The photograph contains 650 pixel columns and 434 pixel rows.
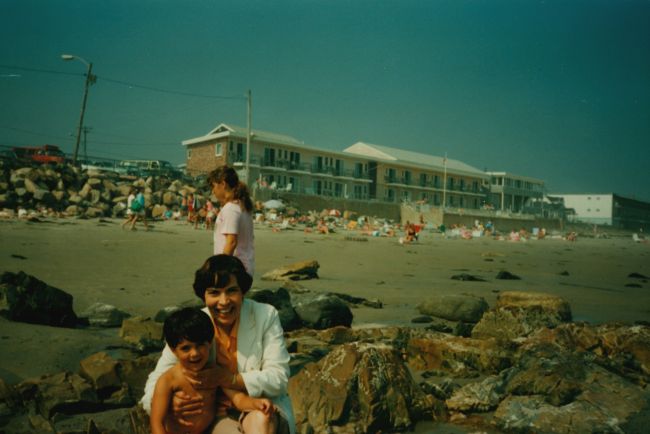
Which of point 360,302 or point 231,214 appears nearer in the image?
point 231,214

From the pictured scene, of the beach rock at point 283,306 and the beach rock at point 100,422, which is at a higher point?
the beach rock at point 283,306

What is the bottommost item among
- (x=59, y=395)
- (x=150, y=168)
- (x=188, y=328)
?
(x=59, y=395)

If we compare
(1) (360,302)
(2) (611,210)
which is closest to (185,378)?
(1) (360,302)

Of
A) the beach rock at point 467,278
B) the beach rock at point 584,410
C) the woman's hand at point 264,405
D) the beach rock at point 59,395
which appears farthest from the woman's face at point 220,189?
the beach rock at point 467,278

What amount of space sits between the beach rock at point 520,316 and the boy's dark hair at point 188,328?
4533 millimetres

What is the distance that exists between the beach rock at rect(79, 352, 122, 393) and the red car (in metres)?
32.3

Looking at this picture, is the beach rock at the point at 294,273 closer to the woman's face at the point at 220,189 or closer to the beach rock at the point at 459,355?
the beach rock at the point at 459,355

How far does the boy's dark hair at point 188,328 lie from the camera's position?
7.50 feet

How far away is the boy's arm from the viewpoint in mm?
2289

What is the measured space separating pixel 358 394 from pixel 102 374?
2.03 metres

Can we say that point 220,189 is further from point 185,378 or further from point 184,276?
point 184,276

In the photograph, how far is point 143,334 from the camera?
17.4 feet

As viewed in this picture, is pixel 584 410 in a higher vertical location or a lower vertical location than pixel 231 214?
lower

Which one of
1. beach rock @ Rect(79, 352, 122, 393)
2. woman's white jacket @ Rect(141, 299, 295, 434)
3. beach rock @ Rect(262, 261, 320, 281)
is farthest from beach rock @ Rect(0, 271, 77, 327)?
beach rock @ Rect(262, 261, 320, 281)
